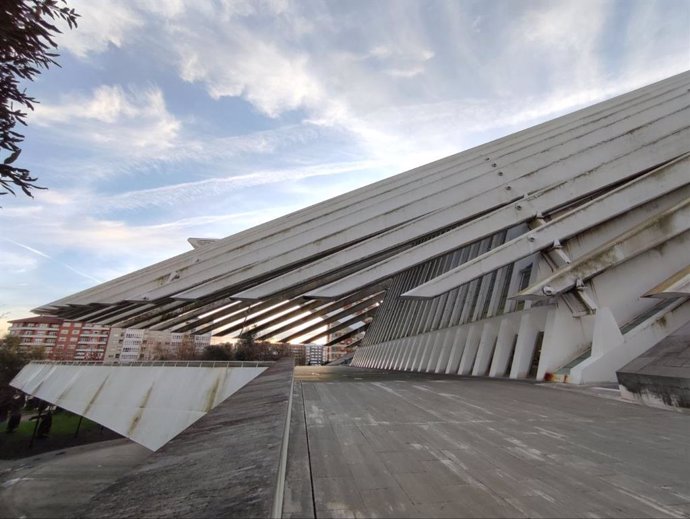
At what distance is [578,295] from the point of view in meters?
9.23

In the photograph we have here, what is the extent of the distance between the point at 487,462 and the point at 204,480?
234cm

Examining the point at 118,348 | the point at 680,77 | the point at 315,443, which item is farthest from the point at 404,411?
the point at 118,348

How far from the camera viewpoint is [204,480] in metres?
1.40

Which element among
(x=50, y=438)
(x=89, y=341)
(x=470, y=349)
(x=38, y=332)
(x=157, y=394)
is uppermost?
(x=38, y=332)

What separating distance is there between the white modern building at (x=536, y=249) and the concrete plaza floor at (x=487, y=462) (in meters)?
4.39

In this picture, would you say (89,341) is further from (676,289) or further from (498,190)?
(676,289)

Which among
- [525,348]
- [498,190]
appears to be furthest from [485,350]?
[498,190]

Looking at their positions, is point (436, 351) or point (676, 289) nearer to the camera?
point (676, 289)

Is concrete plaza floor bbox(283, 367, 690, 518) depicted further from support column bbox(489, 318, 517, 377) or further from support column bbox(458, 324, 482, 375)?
support column bbox(458, 324, 482, 375)

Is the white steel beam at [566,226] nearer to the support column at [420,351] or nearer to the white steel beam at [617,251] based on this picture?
the white steel beam at [617,251]

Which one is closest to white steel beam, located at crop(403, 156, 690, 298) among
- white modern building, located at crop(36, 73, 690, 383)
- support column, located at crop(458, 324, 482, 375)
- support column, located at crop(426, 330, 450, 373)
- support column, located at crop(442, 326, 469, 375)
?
white modern building, located at crop(36, 73, 690, 383)

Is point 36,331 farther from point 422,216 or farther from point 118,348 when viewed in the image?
point 422,216

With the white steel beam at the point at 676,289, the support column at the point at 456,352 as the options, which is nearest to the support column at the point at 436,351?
the support column at the point at 456,352

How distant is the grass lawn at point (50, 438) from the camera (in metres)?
28.4
